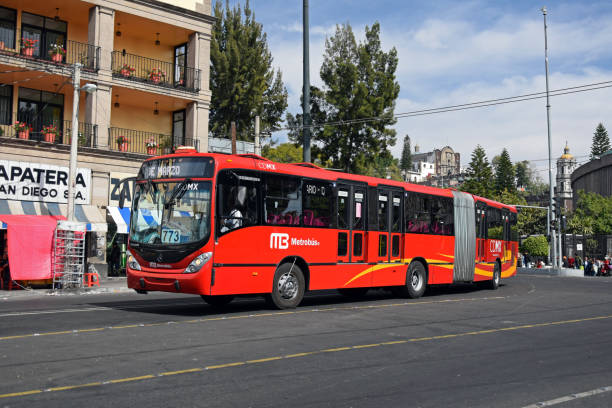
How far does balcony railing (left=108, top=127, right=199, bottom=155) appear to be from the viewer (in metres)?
29.2

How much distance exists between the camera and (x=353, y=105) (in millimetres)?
42312

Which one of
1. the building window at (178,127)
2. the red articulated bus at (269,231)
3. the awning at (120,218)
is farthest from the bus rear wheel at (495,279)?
the building window at (178,127)

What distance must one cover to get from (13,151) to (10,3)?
6618 millimetres

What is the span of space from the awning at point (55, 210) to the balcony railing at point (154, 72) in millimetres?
6769

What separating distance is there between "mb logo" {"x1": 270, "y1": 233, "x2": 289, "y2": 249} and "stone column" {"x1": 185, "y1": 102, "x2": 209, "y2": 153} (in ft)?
56.9

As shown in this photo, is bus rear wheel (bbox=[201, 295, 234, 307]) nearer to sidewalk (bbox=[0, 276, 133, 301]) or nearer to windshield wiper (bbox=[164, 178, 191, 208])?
windshield wiper (bbox=[164, 178, 191, 208])

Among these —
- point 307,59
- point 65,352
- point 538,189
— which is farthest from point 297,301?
point 538,189

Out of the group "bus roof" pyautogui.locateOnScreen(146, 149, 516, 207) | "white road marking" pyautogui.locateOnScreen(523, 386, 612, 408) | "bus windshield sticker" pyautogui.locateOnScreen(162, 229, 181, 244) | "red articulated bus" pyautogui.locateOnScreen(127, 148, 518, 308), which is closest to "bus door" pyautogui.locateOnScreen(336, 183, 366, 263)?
"red articulated bus" pyautogui.locateOnScreen(127, 148, 518, 308)

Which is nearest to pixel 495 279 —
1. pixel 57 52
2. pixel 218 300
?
pixel 218 300

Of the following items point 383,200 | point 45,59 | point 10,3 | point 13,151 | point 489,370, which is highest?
point 10,3

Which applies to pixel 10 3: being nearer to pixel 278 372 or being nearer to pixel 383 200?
pixel 383 200

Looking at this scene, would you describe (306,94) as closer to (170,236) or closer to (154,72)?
(154,72)

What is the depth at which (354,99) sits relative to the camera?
42.1 metres

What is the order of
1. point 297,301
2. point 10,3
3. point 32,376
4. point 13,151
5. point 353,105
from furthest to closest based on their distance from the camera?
point 353,105
point 10,3
point 13,151
point 297,301
point 32,376
